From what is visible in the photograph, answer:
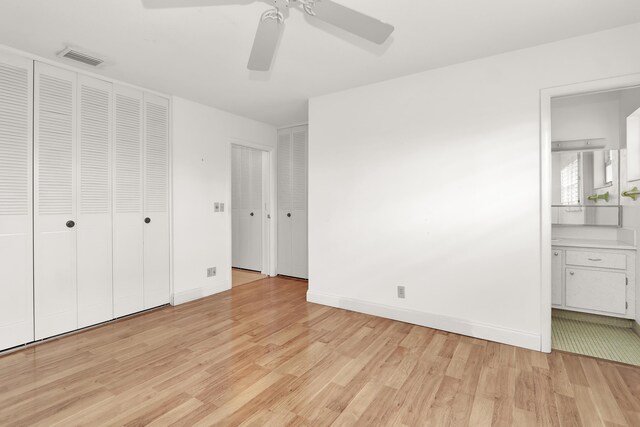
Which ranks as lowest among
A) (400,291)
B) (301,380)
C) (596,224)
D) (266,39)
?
(301,380)

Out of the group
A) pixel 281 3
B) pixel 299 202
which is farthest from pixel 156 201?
pixel 281 3

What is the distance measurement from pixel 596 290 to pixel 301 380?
3046 millimetres

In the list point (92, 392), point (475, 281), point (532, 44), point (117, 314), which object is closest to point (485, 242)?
point (475, 281)

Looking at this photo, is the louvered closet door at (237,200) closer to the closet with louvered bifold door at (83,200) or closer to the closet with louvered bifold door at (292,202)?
the closet with louvered bifold door at (292,202)

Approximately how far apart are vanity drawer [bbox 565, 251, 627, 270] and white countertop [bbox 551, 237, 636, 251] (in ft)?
0.27

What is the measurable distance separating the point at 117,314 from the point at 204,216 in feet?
4.76

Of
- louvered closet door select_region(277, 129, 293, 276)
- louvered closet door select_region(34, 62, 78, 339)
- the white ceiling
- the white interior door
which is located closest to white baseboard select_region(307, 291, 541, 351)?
louvered closet door select_region(277, 129, 293, 276)

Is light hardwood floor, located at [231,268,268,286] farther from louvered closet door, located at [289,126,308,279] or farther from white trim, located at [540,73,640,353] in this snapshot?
white trim, located at [540,73,640,353]

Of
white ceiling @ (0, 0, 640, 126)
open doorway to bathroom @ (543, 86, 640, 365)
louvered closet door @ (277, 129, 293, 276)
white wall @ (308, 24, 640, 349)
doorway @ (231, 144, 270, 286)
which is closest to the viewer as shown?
white ceiling @ (0, 0, 640, 126)

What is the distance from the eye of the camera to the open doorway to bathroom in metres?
2.91

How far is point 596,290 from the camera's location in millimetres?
3084

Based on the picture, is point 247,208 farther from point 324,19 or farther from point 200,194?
point 324,19

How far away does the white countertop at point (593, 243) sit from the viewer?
2.96m

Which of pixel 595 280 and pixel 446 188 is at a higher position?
pixel 446 188
